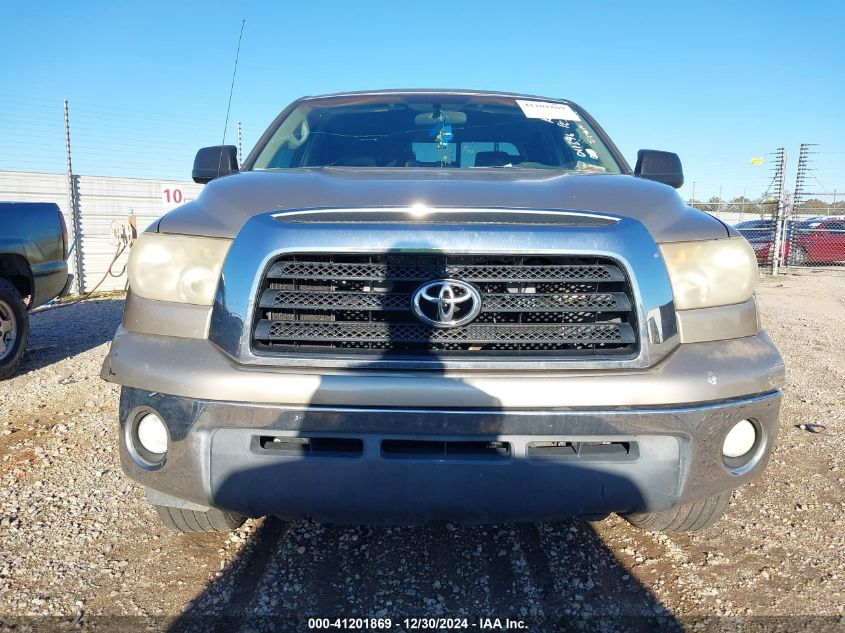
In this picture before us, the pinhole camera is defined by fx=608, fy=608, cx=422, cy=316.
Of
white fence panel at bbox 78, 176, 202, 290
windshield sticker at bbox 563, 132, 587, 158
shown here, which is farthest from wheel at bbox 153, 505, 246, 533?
white fence panel at bbox 78, 176, 202, 290

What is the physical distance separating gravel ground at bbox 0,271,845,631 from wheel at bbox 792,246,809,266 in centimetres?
1696

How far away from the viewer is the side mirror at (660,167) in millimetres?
3215

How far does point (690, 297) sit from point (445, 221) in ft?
2.83

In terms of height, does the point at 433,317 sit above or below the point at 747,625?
above

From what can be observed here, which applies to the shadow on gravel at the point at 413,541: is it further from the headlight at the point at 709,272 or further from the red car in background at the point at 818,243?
the red car in background at the point at 818,243

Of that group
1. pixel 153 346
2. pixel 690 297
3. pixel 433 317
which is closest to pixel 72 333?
pixel 153 346

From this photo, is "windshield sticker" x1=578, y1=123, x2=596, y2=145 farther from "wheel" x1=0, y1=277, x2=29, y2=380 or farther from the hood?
"wheel" x1=0, y1=277, x2=29, y2=380

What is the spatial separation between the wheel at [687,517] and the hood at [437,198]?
1.01 meters

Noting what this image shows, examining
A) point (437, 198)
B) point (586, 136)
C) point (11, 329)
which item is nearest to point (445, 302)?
point (437, 198)

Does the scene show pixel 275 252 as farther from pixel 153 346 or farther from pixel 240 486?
pixel 240 486

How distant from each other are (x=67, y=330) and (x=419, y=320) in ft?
23.4

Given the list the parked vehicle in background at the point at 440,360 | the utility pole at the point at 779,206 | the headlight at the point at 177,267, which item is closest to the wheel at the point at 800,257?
the utility pole at the point at 779,206

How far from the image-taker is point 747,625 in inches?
82.4

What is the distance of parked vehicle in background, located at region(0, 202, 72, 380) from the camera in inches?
201
